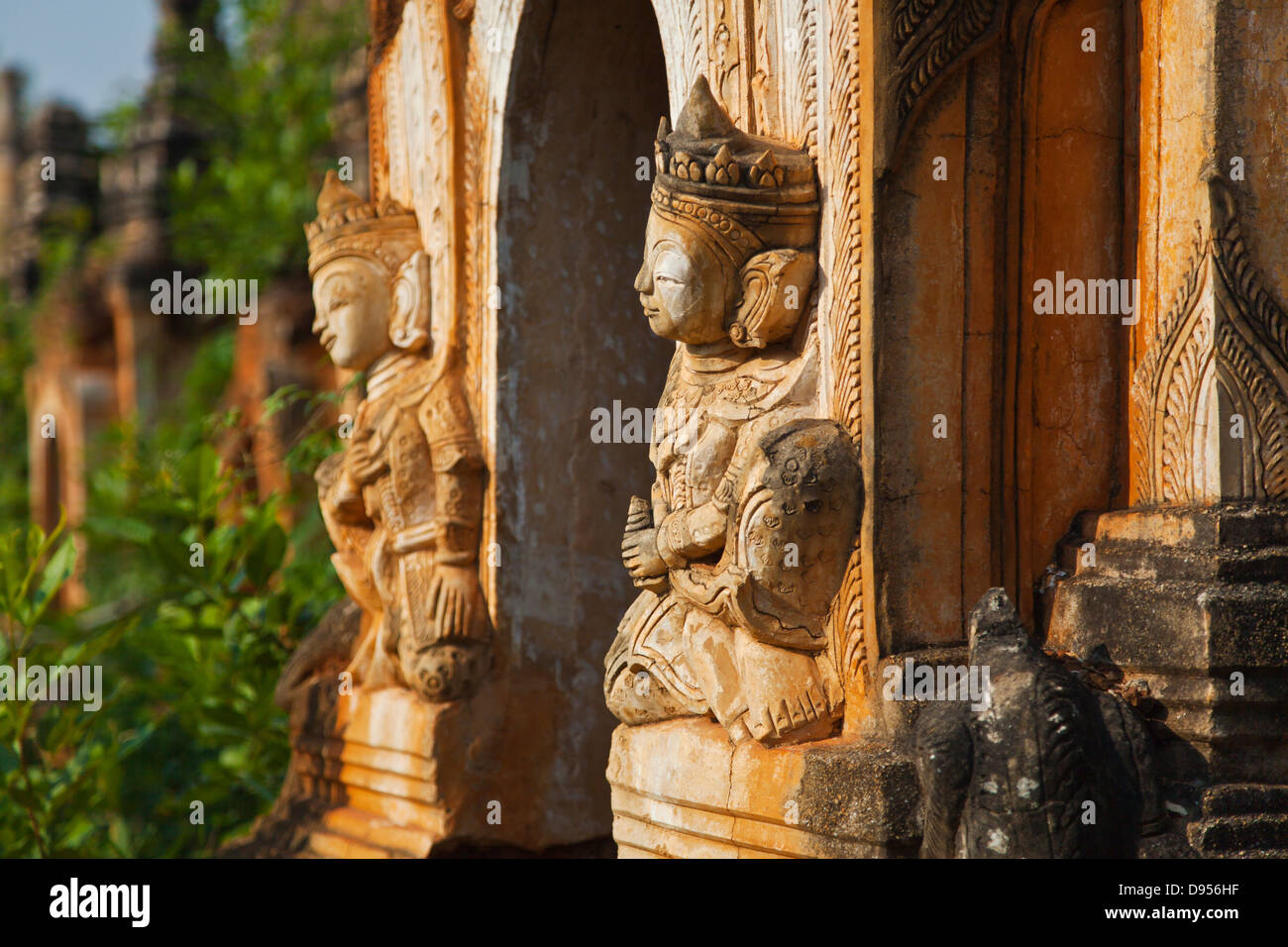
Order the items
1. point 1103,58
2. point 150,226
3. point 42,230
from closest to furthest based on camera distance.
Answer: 1. point 1103,58
2. point 150,226
3. point 42,230

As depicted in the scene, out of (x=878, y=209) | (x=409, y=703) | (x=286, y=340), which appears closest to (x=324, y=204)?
(x=409, y=703)

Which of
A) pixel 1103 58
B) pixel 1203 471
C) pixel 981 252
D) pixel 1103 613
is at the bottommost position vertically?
pixel 1103 613

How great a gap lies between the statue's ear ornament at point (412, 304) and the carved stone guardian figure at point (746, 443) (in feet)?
5.20

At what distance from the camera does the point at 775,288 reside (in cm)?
309

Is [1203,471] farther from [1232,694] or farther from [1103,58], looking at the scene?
[1103,58]

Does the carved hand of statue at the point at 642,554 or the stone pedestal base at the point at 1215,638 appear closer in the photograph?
the stone pedestal base at the point at 1215,638

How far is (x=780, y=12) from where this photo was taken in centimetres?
322

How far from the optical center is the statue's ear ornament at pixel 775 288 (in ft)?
10.1

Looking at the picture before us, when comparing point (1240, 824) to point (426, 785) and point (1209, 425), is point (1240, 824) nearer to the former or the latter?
point (1209, 425)

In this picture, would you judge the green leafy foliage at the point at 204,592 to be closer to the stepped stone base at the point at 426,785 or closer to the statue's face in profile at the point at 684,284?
the stepped stone base at the point at 426,785

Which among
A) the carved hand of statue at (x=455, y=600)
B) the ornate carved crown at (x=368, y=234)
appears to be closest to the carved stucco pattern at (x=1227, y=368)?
the carved hand of statue at (x=455, y=600)

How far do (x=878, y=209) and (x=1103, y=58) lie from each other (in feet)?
2.11

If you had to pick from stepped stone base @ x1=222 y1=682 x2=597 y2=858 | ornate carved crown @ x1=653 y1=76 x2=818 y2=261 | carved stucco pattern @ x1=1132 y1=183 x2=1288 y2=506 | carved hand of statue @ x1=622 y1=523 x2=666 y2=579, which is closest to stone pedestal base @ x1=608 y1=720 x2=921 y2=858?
carved hand of statue @ x1=622 y1=523 x2=666 y2=579

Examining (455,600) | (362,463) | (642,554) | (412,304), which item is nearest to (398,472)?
(362,463)
